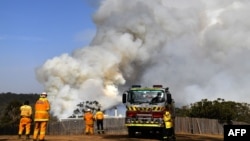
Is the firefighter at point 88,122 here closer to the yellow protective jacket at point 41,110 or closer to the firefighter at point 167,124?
the firefighter at point 167,124

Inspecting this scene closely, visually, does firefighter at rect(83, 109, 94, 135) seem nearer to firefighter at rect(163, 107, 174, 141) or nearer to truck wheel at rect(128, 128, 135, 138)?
truck wheel at rect(128, 128, 135, 138)

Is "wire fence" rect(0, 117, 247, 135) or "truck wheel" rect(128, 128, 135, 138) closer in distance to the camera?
"truck wheel" rect(128, 128, 135, 138)

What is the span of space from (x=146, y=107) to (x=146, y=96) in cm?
67

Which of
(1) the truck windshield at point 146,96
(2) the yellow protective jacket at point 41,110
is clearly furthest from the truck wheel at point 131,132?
(2) the yellow protective jacket at point 41,110

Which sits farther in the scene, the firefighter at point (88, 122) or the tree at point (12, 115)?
the tree at point (12, 115)

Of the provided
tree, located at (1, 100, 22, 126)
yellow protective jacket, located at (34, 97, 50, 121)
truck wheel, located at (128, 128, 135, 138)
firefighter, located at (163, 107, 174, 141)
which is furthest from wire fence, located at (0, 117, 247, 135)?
yellow protective jacket, located at (34, 97, 50, 121)

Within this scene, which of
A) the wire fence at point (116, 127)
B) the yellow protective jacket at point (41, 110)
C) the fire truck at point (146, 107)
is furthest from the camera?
the wire fence at point (116, 127)

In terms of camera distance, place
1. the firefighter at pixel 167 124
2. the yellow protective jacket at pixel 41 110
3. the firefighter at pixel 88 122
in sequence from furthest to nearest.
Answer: the firefighter at pixel 88 122, the firefighter at pixel 167 124, the yellow protective jacket at pixel 41 110

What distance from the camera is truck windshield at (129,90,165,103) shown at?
27.5 metres

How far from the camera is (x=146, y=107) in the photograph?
90.2ft

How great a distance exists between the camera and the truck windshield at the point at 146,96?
27.5m

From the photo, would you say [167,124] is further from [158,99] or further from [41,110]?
[41,110]

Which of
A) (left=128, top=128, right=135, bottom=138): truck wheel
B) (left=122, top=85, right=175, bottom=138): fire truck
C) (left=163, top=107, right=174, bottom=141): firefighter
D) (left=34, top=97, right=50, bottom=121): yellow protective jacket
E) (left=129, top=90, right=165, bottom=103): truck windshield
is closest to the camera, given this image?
(left=34, top=97, right=50, bottom=121): yellow protective jacket

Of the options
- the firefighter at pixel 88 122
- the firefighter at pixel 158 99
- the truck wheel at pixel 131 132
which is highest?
the firefighter at pixel 158 99
